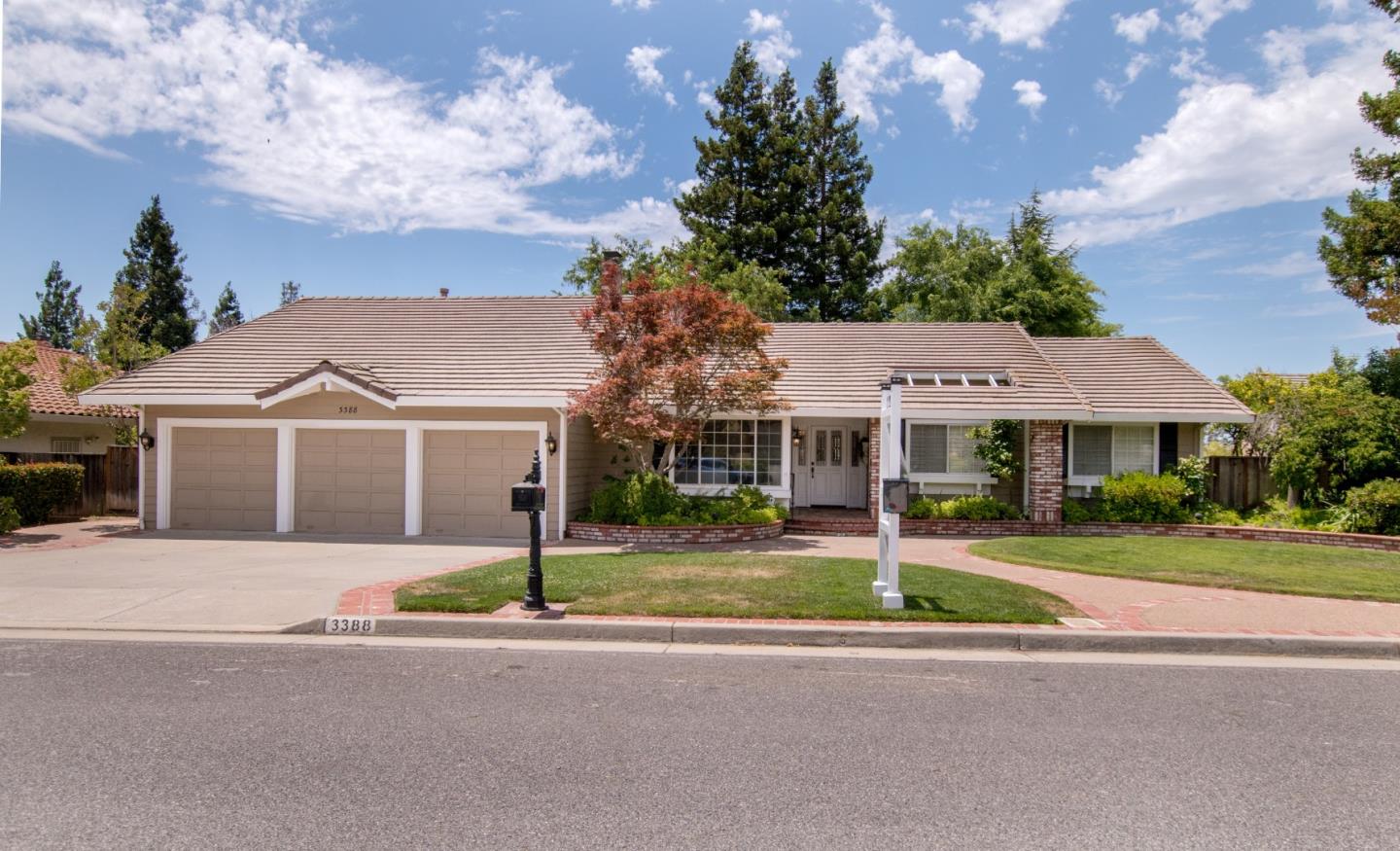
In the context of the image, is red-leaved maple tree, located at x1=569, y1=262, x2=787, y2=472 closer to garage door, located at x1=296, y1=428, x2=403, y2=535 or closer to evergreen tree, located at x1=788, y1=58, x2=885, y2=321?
garage door, located at x1=296, y1=428, x2=403, y2=535

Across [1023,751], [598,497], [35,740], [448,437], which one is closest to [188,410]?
[448,437]

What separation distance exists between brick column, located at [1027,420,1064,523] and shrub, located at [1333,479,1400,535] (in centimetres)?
499

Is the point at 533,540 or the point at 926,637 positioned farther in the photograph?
the point at 533,540

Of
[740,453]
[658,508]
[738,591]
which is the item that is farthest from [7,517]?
[738,591]

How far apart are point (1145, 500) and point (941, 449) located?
4.08 metres

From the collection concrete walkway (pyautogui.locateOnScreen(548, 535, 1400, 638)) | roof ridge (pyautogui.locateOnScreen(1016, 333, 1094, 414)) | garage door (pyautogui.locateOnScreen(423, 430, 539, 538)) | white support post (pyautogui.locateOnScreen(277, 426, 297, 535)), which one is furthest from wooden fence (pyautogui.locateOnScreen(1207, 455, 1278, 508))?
white support post (pyautogui.locateOnScreen(277, 426, 297, 535))

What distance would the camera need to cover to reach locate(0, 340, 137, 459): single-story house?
2111 cm

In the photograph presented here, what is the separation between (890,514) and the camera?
29.0 feet


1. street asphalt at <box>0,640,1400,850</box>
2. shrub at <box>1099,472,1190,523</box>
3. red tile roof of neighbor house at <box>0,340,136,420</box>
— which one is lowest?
street asphalt at <box>0,640,1400,850</box>

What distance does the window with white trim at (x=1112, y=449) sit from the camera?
1805 centimetres

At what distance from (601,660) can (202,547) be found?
32.1 feet

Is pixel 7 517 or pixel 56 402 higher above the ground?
pixel 56 402

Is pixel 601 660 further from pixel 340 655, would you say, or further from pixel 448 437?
pixel 448 437

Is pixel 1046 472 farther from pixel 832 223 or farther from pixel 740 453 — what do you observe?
pixel 832 223
